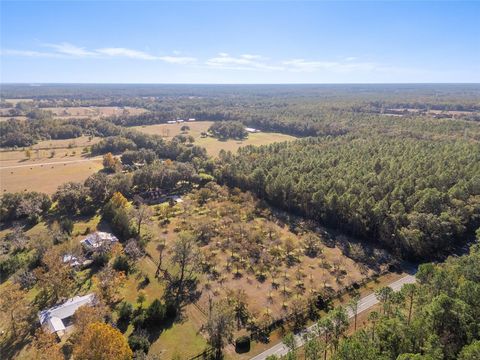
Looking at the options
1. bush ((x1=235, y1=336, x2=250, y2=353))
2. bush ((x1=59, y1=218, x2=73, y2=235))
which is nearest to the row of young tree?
bush ((x1=235, y1=336, x2=250, y2=353))

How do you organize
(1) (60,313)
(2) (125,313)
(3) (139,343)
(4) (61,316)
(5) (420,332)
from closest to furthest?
(5) (420,332) → (3) (139,343) → (4) (61,316) → (1) (60,313) → (2) (125,313)

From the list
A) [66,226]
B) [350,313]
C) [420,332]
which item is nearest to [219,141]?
[66,226]

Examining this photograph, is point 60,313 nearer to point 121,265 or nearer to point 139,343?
point 139,343

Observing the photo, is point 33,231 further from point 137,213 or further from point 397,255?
point 397,255

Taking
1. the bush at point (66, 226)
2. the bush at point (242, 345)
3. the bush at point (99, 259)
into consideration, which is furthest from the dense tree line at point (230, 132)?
the bush at point (242, 345)

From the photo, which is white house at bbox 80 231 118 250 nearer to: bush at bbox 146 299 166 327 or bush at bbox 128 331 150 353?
bush at bbox 146 299 166 327
